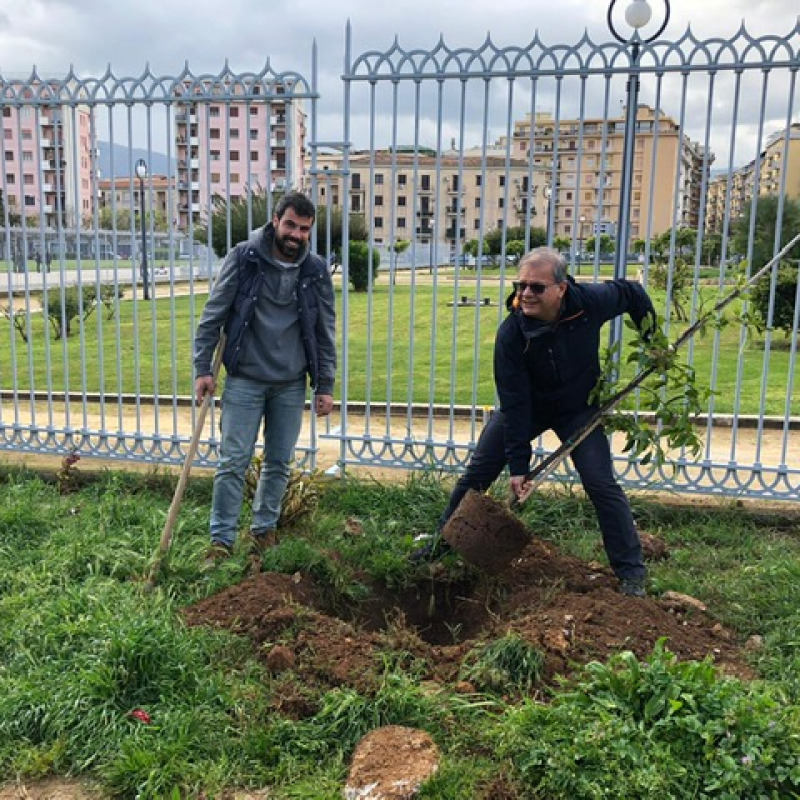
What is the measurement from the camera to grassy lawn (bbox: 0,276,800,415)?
644 cm

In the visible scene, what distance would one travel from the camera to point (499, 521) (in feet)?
13.0

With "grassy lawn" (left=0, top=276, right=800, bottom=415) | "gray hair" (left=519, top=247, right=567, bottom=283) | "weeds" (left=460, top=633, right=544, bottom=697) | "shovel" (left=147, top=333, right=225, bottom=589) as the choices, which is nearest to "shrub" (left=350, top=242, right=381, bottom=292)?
"grassy lawn" (left=0, top=276, right=800, bottom=415)

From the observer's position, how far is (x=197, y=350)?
4.56 meters

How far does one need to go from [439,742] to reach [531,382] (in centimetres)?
184

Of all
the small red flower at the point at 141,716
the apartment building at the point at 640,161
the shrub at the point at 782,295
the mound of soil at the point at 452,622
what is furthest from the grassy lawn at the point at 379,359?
the small red flower at the point at 141,716

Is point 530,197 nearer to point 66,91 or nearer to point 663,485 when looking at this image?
point 663,485

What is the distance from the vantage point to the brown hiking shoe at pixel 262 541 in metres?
4.66

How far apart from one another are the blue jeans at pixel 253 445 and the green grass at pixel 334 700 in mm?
268

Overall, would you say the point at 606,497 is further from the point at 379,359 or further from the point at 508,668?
the point at 379,359

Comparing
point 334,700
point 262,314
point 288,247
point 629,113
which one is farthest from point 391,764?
point 629,113

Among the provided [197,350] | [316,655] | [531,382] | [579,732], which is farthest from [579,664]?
[197,350]

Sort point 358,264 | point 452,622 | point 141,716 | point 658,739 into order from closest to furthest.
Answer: point 658,739, point 141,716, point 452,622, point 358,264

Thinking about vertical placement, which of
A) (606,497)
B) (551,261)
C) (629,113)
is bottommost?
(606,497)

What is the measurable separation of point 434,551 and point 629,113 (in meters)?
2.93
